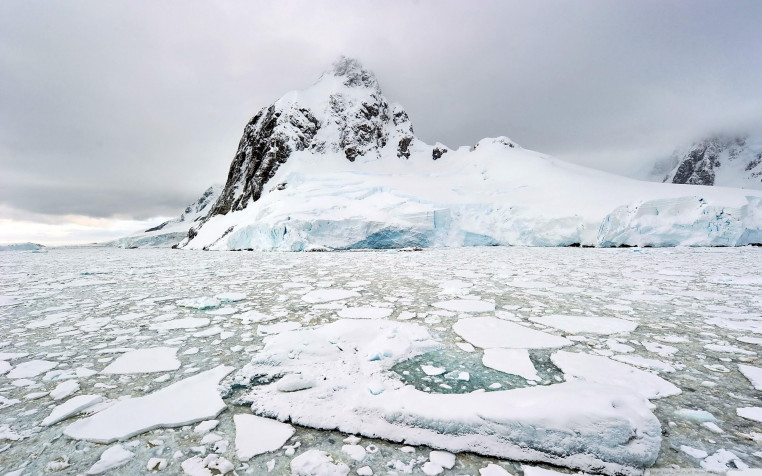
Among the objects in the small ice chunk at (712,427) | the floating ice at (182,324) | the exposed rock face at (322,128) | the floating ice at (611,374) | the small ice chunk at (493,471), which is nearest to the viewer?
the small ice chunk at (493,471)

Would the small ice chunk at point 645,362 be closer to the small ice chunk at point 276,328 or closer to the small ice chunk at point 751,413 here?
the small ice chunk at point 751,413

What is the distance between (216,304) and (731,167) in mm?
218702

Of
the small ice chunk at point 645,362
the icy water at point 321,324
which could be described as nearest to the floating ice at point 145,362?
the icy water at point 321,324

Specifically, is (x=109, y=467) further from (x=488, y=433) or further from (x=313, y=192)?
(x=313, y=192)

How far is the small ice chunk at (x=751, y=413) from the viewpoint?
57.1 inches

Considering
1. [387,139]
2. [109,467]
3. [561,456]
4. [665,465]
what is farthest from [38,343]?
[387,139]

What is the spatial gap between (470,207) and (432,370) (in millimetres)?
25774

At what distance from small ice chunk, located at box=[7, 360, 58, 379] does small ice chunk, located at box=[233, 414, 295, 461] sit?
5.16 feet

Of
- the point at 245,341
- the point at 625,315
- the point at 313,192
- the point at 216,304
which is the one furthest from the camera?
the point at 313,192

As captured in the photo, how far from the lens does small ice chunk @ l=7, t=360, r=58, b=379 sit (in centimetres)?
199

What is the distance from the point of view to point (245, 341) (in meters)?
2.56

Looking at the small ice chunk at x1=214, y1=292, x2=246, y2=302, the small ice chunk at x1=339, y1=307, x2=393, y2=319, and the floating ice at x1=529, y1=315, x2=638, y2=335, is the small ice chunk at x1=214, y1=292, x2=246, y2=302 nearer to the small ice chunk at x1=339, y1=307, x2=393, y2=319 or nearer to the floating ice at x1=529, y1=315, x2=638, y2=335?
the small ice chunk at x1=339, y1=307, x2=393, y2=319

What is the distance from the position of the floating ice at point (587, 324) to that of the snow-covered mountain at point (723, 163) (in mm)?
198913

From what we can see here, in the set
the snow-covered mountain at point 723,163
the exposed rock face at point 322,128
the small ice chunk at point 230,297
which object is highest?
the snow-covered mountain at point 723,163
